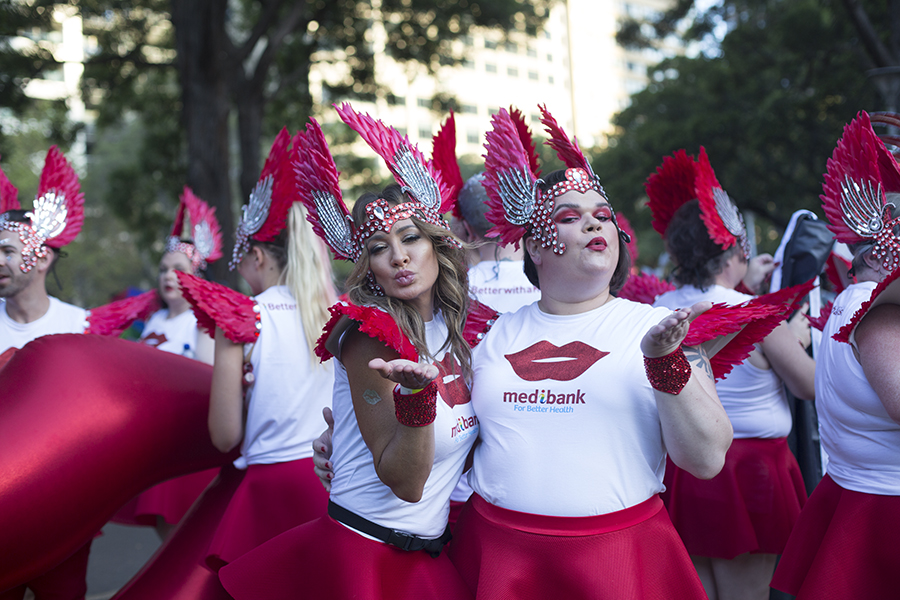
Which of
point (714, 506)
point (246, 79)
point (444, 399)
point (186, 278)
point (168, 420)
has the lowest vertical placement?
point (714, 506)

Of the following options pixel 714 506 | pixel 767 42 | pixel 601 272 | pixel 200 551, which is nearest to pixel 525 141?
pixel 601 272

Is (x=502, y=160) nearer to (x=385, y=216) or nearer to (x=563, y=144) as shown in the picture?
(x=563, y=144)

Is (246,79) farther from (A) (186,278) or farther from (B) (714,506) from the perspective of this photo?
(B) (714,506)

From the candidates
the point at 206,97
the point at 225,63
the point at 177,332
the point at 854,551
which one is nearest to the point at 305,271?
the point at 854,551

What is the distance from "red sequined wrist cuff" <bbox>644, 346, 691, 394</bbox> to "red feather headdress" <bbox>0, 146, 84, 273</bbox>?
326 centimetres

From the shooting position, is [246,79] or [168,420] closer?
[168,420]

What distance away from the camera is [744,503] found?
3088 millimetres

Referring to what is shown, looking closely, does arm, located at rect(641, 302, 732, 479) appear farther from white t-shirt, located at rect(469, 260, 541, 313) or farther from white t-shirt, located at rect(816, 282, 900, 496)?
white t-shirt, located at rect(469, 260, 541, 313)

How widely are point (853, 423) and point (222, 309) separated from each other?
228 cm

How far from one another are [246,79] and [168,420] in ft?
27.4

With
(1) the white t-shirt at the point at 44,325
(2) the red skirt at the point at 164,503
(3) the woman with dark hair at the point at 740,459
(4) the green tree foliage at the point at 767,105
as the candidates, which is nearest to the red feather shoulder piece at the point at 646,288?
(3) the woman with dark hair at the point at 740,459

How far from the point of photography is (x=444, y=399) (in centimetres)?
203

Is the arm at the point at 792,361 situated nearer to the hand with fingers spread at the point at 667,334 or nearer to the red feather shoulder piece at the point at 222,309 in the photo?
the hand with fingers spread at the point at 667,334

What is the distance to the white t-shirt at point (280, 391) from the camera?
114 inches
